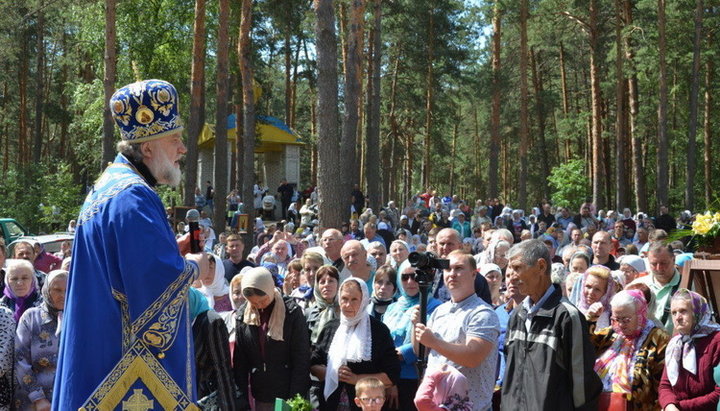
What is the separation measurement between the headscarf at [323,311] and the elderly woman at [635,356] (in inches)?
88.3

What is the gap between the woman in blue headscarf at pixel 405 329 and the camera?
6.45 m

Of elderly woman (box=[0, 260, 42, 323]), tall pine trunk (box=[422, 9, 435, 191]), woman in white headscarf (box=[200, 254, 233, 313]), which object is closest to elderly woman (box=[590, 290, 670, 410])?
woman in white headscarf (box=[200, 254, 233, 313])

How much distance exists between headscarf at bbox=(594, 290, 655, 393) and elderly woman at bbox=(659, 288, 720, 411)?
0.22m

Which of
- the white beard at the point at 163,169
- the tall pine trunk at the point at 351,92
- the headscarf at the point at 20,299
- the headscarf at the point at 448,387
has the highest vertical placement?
the tall pine trunk at the point at 351,92

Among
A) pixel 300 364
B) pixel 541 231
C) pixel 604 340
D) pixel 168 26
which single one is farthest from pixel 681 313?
pixel 168 26

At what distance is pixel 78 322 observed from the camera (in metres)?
3.65

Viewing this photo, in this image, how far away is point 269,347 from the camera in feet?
21.0

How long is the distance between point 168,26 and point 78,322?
1118 inches

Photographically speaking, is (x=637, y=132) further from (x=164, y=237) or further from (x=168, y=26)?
(x=164, y=237)

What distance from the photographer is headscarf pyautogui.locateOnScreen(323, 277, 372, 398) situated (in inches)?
247

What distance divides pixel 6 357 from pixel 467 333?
3239 mm

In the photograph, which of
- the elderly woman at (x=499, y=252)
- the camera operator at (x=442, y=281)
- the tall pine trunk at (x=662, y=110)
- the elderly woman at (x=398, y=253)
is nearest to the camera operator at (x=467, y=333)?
the camera operator at (x=442, y=281)

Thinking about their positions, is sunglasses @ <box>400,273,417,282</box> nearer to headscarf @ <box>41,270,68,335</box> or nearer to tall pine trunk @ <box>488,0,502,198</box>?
headscarf @ <box>41,270,68,335</box>

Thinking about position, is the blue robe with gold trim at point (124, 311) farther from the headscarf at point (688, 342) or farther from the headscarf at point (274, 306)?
the headscarf at point (688, 342)
